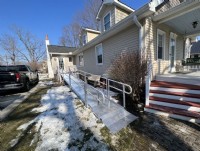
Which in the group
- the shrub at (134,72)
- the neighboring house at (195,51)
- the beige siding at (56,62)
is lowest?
the shrub at (134,72)

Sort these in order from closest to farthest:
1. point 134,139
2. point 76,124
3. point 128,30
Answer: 1. point 134,139
2. point 76,124
3. point 128,30

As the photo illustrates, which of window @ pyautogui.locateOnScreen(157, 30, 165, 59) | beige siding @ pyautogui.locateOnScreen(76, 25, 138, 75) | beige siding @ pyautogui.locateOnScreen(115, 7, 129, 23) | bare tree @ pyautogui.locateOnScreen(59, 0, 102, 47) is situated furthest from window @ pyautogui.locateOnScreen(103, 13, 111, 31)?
bare tree @ pyautogui.locateOnScreen(59, 0, 102, 47)

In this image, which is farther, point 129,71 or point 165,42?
point 165,42

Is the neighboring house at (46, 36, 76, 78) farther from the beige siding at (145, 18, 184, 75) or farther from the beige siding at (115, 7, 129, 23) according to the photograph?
the beige siding at (145, 18, 184, 75)

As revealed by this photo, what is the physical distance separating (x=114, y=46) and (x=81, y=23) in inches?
685

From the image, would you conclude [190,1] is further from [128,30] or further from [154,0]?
[128,30]

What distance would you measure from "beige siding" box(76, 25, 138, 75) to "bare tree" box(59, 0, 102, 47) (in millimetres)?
11352

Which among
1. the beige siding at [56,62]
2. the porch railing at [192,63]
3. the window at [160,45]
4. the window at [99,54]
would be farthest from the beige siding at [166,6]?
the beige siding at [56,62]

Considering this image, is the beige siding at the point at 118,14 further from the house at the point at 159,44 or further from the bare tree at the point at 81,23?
the bare tree at the point at 81,23

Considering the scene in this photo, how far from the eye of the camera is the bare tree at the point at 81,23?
61.4ft

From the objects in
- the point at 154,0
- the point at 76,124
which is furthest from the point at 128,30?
the point at 76,124

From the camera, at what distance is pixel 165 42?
6266 mm

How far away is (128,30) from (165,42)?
2.22 metres

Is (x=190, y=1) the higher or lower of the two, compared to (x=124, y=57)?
higher
